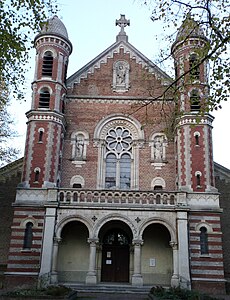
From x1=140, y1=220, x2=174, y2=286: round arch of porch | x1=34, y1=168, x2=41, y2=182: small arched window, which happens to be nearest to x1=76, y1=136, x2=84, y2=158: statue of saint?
x1=34, y1=168, x2=41, y2=182: small arched window

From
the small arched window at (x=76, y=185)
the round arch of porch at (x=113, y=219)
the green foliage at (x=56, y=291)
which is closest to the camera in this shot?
the green foliage at (x=56, y=291)

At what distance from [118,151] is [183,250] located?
8182 millimetres

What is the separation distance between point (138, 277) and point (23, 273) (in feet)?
20.8

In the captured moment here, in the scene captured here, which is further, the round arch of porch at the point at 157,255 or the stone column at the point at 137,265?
the round arch of porch at the point at 157,255

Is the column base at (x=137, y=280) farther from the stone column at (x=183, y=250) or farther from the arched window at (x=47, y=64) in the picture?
the arched window at (x=47, y=64)

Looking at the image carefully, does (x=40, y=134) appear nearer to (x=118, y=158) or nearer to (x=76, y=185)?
(x=76, y=185)

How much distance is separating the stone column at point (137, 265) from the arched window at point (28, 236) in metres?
5.97

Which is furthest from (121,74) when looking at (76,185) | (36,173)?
(36,173)

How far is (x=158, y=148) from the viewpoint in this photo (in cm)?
2516

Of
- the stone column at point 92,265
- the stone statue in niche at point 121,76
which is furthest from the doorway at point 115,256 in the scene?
the stone statue in niche at point 121,76

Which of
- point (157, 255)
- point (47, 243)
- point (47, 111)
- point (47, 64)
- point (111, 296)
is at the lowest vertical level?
point (111, 296)

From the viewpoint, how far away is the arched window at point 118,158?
24734 millimetres

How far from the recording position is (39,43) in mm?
26219

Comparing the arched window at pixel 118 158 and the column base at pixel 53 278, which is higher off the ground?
the arched window at pixel 118 158
